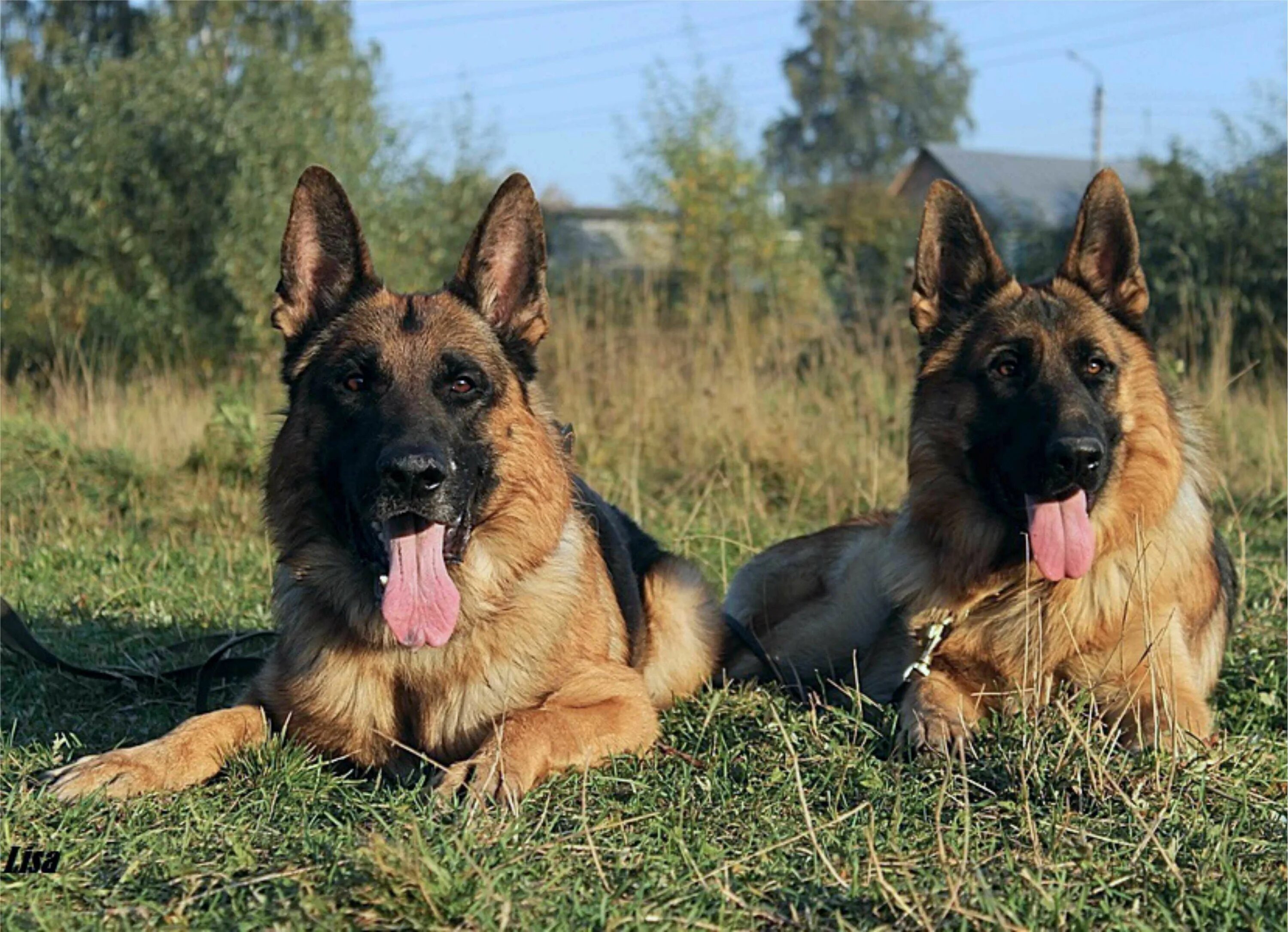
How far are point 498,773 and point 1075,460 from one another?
2.10 metres

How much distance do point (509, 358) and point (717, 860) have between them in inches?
78.2

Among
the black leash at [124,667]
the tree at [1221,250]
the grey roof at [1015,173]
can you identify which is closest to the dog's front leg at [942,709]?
the black leash at [124,667]

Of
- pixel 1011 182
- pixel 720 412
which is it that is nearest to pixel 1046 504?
pixel 720 412

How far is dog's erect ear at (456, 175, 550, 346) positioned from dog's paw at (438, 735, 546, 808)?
1458 millimetres

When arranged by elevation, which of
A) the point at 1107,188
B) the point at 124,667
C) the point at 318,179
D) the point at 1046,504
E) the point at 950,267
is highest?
the point at 318,179

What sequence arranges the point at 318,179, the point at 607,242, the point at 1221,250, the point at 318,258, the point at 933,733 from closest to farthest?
1. the point at 933,733
2. the point at 318,179
3. the point at 318,258
4. the point at 1221,250
5. the point at 607,242

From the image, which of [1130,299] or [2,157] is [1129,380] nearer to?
[1130,299]

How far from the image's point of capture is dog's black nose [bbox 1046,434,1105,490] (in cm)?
408

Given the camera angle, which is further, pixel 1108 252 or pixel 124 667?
pixel 124 667

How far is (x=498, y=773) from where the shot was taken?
339cm

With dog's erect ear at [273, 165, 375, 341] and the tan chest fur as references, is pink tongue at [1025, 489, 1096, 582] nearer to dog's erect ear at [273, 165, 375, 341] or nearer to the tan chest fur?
the tan chest fur

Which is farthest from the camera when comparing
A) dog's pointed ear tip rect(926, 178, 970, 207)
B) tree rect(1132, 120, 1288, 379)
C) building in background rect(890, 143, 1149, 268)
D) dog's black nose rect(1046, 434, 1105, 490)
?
building in background rect(890, 143, 1149, 268)

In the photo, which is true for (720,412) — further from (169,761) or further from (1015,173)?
(1015,173)

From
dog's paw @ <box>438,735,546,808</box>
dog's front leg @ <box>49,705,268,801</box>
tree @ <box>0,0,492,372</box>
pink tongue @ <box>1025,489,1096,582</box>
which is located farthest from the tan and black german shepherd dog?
tree @ <box>0,0,492,372</box>
